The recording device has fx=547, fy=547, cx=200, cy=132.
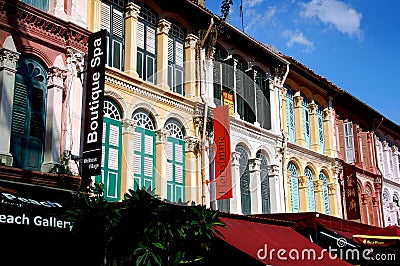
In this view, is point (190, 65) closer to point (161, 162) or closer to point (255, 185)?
point (161, 162)

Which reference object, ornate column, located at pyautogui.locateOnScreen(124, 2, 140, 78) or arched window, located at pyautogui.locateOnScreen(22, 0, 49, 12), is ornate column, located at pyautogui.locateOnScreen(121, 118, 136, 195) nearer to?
ornate column, located at pyautogui.locateOnScreen(124, 2, 140, 78)

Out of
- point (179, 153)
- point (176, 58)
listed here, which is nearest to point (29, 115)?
point (179, 153)

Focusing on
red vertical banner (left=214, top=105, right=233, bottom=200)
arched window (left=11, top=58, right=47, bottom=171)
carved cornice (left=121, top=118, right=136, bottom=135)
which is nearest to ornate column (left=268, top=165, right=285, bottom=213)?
red vertical banner (left=214, top=105, right=233, bottom=200)

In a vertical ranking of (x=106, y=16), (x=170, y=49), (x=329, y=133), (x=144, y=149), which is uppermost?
(x=106, y=16)

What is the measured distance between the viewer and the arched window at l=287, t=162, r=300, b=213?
1681cm

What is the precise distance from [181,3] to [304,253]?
6570 mm

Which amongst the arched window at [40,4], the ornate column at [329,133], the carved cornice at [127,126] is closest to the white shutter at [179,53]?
the carved cornice at [127,126]

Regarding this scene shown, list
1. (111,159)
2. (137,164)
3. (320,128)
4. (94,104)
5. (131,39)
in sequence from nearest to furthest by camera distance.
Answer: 1. (94,104)
2. (111,159)
3. (137,164)
4. (131,39)
5. (320,128)

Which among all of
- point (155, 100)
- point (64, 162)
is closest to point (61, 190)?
point (64, 162)

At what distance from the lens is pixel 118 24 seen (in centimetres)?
1201

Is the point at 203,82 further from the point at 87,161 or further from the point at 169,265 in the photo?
the point at 169,265

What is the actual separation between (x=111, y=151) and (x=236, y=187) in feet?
14.3

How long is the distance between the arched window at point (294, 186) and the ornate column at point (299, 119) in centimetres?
98

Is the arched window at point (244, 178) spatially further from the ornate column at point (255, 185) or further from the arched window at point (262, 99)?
the arched window at point (262, 99)
